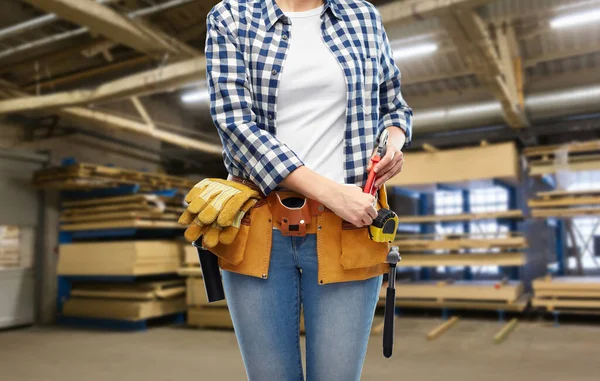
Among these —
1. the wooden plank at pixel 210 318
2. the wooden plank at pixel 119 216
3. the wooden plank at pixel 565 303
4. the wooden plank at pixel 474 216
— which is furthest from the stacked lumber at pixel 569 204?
the wooden plank at pixel 119 216

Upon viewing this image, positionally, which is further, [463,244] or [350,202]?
[463,244]

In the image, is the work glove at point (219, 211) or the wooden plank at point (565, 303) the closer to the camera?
the work glove at point (219, 211)

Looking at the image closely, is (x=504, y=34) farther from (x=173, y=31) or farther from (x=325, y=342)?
(x=325, y=342)

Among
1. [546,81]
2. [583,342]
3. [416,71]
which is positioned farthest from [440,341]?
[546,81]

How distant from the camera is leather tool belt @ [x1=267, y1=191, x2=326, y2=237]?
109 cm

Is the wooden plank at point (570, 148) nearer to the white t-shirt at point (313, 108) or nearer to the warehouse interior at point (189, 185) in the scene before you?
the warehouse interior at point (189, 185)

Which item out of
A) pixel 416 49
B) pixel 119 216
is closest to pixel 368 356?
pixel 119 216

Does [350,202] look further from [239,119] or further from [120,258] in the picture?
[120,258]

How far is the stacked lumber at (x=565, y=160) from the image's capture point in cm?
749

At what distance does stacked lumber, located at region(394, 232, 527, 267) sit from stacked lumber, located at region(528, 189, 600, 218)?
52 cm

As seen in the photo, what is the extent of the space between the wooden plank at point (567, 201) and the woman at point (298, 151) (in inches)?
281

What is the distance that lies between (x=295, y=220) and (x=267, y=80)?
297 millimetres

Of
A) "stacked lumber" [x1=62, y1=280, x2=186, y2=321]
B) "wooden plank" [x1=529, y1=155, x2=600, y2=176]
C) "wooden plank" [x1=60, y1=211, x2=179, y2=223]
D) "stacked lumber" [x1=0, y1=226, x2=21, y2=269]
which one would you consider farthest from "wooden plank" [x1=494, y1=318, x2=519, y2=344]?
"stacked lumber" [x1=0, y1=226, x2=21, y2=269]

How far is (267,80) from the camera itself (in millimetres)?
1121
